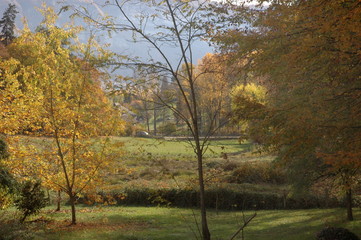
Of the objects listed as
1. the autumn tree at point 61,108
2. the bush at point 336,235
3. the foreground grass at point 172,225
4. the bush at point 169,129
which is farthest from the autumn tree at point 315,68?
the autumn tree at point 61,108

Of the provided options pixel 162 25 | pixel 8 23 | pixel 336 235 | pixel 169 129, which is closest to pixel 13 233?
pixel 169 129

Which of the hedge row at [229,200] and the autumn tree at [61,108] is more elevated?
the autumn tree at [61,108]

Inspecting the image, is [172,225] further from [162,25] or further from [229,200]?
[162,25]

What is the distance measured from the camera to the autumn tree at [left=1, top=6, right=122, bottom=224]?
961 centimetres

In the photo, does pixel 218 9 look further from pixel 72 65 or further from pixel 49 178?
pixel 49 178

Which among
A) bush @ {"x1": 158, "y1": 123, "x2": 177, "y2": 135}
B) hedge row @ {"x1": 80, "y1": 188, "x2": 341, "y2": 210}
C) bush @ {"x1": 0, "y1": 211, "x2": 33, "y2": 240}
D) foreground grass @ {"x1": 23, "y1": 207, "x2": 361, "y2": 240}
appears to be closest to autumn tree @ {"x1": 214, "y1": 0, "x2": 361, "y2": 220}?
bush @ {"x1": 158, "y1": 123, "x2": 177, "y2": 135}

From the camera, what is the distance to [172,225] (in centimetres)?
1241

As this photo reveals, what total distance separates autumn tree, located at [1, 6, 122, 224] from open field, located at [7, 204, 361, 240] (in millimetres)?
1464

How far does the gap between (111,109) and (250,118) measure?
442 cm

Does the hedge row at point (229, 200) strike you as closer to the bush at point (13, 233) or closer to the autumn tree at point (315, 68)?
the autumn tree at point (315, 68)

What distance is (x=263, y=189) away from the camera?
1839 centimetres

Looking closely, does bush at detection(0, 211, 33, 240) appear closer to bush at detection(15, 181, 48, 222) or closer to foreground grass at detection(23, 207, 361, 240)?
foreground grass at detection(23, 207, 361, 240)

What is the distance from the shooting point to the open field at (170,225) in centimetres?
948

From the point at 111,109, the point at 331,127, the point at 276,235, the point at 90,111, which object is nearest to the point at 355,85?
the point at 331,127
